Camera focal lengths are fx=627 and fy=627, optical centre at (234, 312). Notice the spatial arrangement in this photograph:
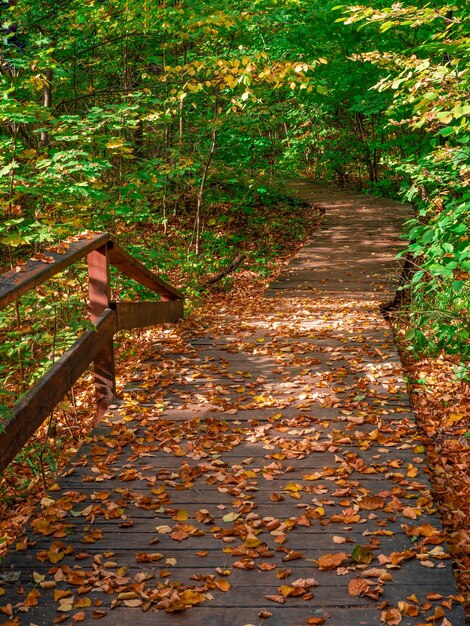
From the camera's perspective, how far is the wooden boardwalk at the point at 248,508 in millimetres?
2705

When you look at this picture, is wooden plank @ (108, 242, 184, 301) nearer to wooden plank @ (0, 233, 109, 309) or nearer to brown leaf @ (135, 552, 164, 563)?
wooden plank @ (0, 233, 109, 309)

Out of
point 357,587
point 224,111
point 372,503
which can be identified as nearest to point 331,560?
point 357,587

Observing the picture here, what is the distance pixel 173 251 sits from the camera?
13.3 metres

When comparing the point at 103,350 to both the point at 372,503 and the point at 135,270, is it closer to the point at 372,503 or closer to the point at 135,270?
the point at 135,270

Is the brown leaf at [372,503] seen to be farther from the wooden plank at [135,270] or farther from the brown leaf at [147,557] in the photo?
the wooden plank at [135,270]

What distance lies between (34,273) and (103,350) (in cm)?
172

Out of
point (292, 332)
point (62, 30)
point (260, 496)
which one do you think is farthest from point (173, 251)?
point (260, 496)

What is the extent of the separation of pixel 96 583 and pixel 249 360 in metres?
3.47

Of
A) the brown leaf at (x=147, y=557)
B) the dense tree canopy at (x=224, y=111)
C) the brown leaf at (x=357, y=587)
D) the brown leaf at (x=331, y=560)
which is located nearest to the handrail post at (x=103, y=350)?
the dense tree canopy at (x=224, y=111)

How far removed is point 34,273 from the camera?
332 cm

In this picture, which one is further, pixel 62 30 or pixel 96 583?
pixel 62 30

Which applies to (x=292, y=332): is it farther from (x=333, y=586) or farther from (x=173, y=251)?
(x=173, y=251)

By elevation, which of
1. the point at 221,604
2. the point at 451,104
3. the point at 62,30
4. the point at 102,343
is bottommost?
the point at 221,604

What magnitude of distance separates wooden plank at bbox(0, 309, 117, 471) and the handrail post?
0.34 ft
